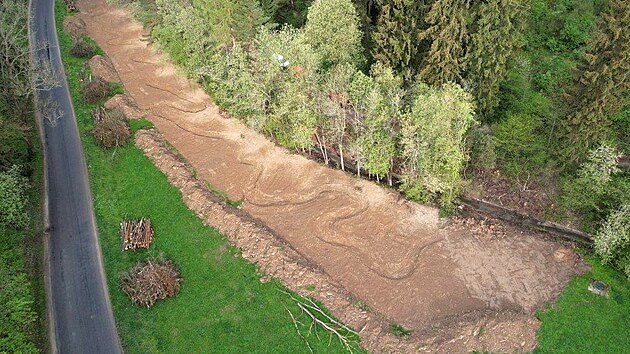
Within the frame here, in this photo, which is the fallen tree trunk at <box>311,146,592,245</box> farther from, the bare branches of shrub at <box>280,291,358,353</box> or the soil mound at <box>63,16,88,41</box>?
the soil mound at <box>63,16,88,41</box>

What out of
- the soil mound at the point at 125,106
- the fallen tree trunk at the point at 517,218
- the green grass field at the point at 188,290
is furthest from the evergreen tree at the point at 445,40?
the soil mound at the point at 125,106

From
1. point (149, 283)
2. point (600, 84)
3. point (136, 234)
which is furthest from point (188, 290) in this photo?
point (600, 84)

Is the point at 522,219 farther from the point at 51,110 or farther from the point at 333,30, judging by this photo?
the point at 51,110

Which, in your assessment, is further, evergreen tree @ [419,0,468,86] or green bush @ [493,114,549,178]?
evergreen tree @ [419,0,468,86]

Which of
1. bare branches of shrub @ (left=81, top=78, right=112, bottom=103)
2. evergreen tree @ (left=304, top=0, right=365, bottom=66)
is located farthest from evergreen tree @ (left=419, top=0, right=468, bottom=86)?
bare branches of shrub @ (left=81, top=78, right=112, bottom=103)

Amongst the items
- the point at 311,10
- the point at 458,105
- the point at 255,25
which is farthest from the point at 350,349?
the point at 255,25

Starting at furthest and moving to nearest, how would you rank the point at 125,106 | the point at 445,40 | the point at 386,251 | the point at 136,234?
the point at 125,106 → the point at 445,40 → the point at 136,234 → the point at 386,251
